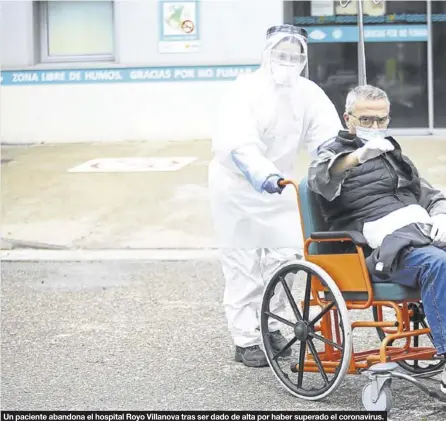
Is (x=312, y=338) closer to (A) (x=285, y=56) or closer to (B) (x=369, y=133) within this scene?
(B) (x=369, y=133)

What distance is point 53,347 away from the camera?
235 inches

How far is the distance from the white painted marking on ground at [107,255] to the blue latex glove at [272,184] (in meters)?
3.74

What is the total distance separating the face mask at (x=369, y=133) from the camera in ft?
15.3

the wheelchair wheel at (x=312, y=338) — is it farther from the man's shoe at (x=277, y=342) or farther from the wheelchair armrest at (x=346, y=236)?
the wheelchair armrest at (x=346, y=236)

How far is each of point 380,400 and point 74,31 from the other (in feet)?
36.2

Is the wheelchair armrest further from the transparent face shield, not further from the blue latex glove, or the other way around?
the transparent face shield

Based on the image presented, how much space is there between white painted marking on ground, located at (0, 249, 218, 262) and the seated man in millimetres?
3901

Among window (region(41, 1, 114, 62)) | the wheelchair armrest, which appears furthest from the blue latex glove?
window (region(41, 1, 114, 62))

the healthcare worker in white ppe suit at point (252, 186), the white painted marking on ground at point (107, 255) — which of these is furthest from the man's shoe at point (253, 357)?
the white painted marking on ground at point (107, 255)

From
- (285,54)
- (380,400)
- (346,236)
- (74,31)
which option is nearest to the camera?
(380,400)

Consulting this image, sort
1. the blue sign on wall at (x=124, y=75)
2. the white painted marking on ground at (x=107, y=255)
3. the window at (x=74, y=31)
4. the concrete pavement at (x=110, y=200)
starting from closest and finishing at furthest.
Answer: the white painted marking on ground at (x=107, y=255), the concrete pavement at (x=110, y=200), the blue sign on wall at (x=124, y=75), the window at (x=74, y=31)

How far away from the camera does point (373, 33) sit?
1411 cm

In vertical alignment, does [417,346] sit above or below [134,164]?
below
